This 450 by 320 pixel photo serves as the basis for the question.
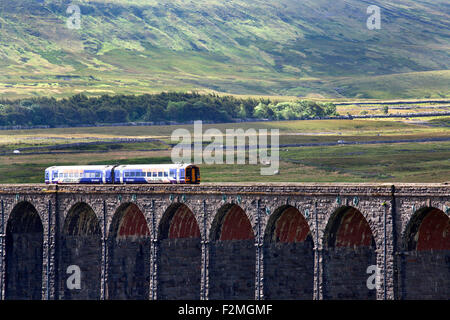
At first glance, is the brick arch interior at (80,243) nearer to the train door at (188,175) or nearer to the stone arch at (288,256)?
the train door at (188,175)

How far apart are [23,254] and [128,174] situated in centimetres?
1436

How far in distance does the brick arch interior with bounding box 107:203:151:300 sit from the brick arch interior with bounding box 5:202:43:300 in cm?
1191

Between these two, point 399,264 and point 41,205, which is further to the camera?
point 41,205

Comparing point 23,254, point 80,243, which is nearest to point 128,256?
point 80,243

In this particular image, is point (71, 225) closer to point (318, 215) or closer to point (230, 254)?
Answer: point (230, 254)

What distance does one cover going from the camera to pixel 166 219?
84.5m

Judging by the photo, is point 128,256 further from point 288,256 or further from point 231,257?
point 288,256

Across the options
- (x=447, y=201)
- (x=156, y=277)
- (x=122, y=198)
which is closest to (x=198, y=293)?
(x=156, y=277)

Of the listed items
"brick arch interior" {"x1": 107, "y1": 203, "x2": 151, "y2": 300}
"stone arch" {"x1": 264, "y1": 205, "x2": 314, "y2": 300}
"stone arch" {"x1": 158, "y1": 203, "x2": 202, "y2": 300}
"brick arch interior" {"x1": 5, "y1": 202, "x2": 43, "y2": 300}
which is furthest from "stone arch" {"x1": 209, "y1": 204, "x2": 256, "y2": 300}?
"brick arch interior" {"x1": 5, "y1": 202, "x2": 43, "y2": 300}

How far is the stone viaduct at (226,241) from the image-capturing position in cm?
6469

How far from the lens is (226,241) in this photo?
80.2 m

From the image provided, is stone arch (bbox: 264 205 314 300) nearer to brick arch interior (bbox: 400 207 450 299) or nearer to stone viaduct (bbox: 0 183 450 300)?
stone viaduct (bbox: 0 183 450 300)

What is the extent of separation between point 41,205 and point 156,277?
652 inches

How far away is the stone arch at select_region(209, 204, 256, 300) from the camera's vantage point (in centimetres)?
7938
